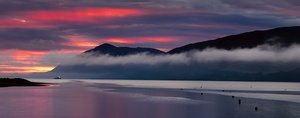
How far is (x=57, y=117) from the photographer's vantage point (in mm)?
61344

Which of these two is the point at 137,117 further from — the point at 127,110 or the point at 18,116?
the point at 18,116

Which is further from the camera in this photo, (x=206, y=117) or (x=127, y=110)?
(x=127, y=110)

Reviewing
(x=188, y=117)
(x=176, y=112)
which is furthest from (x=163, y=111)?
(x=188, y=117)

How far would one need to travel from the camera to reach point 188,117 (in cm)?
6284

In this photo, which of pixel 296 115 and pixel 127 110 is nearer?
pixel 296 115

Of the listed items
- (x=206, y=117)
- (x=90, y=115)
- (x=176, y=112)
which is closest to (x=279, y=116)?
(x=206, y=117)

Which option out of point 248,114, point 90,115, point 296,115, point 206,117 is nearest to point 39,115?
point 90,115

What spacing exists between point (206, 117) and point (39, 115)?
25.7 meters

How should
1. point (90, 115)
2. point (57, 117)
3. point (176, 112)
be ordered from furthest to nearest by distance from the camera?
point (176, 112) < point (90, 115) < point (57, 117)

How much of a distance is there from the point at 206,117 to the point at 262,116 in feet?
30.4

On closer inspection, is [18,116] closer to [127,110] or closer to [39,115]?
[39,115]

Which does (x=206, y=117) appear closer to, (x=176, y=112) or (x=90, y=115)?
(x=176, y=112)

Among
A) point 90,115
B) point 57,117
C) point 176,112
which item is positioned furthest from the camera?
point 176,112

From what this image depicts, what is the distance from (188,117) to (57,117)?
19654 millimetres
